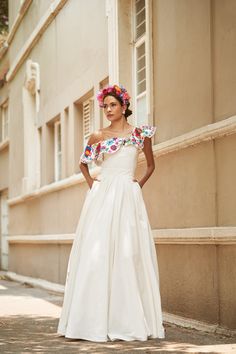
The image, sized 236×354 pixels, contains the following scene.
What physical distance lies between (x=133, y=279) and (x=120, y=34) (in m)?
4.84

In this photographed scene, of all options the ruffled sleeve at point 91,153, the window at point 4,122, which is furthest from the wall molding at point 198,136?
the window at point 4,122

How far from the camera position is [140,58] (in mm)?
10766

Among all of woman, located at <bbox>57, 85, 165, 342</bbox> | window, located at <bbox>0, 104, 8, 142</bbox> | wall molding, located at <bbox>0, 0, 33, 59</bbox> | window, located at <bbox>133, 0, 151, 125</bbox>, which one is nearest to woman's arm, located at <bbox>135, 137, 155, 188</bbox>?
woman, located at <bbox>57, 85, 165, 342</bbox>

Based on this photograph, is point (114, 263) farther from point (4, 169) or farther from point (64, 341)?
point (4, 169)

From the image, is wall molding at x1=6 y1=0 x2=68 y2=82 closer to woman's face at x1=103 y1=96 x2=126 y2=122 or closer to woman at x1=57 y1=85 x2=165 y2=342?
woman's face at x1=103 y1=96 x2=126 y2=122

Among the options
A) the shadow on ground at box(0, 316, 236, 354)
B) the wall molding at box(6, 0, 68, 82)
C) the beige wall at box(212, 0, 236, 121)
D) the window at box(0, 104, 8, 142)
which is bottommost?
the shadow on ground at box(0, 316, 236, 354)

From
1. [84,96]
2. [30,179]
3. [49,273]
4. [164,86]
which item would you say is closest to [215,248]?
[164,86]

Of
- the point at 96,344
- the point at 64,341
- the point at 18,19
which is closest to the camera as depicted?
the point at 96,344

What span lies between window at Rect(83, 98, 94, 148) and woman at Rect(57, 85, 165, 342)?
5877 millimetres

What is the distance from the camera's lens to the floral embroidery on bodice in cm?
731

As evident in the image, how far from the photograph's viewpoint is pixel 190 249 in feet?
26.8

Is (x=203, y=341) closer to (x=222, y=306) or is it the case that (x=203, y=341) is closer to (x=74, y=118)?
(x=222, y=306)

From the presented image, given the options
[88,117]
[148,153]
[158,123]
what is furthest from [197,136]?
[88,117]

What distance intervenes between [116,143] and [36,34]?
9689mm
